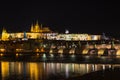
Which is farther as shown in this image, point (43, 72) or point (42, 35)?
point (42, 35)

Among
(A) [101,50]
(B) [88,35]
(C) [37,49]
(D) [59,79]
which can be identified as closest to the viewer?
(D) [59,79]

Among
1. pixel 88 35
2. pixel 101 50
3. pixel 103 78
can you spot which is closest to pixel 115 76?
pixel 103 78

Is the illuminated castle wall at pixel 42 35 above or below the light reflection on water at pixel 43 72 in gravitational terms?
above

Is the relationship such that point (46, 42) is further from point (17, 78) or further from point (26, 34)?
point (17, 78)

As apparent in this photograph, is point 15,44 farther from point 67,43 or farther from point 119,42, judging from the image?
point 119,42

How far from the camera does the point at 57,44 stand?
140m

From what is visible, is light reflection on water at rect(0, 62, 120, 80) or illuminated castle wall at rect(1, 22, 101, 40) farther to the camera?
illuminated castle wall at rect(1, 22, 101, 40)

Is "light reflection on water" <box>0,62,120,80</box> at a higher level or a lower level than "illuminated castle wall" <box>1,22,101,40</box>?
lower

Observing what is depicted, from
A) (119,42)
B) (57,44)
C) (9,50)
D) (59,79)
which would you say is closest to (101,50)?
(119,42)

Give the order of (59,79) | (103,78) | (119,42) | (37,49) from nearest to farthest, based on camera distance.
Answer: (103,78), (59,79), (119,42), (37,49)

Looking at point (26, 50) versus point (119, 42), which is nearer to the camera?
point (119, 42)

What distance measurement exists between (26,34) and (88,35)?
1086 inches

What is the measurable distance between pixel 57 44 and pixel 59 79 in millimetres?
98061

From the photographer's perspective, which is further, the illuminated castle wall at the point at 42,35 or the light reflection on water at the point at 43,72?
the illuminated castle wall at the point at 42,35
